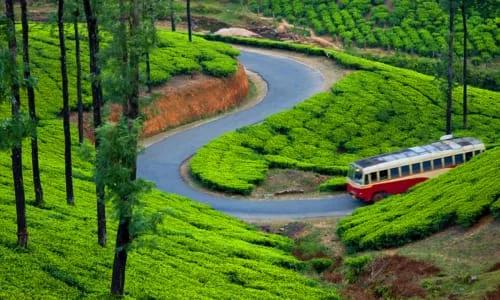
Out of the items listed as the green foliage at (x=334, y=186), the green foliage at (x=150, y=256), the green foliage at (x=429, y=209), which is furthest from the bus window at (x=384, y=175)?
the green foliage at (x=150, y=256)

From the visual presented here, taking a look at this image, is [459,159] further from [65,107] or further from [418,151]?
[65,107]

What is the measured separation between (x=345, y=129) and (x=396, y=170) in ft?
47.3

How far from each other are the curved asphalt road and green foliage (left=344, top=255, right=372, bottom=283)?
810 cm

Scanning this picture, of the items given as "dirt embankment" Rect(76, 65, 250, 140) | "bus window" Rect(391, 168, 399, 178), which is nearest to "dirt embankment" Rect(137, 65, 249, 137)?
"dirt embankment" Rect(76, 65, 250, 140)

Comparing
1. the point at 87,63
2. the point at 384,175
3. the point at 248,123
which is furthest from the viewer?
the point at 87,63

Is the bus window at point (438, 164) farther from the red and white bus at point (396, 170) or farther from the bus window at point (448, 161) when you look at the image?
the bus window at point (448, 161)

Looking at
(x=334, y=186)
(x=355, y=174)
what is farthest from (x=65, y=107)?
(x=334, y=186)

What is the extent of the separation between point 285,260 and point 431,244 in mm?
5642

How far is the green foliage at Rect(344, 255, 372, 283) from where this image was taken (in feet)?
95.9

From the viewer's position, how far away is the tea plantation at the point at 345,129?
1784 inches

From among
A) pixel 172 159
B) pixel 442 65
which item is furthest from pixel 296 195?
pixel 442 65

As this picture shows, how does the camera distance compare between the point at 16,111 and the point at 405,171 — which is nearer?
the point at 16,111

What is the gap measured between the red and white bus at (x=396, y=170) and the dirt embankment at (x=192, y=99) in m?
16.4

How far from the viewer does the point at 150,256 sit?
27844 millimetres
